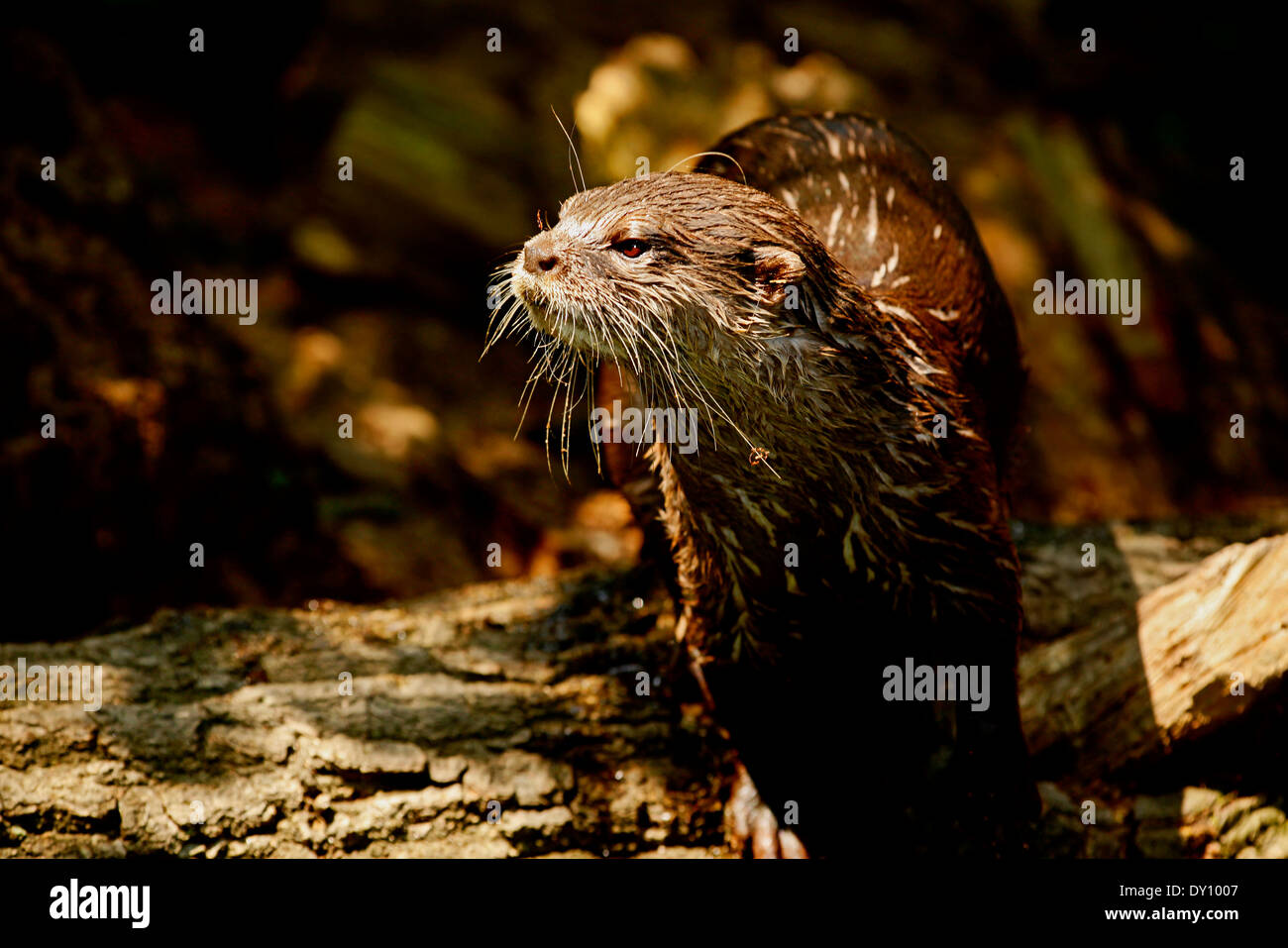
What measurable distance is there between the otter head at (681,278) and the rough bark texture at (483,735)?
1041 millimetres

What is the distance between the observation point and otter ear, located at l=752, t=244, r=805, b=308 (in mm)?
2354

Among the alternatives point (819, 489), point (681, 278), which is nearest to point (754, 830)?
point (819, 489)

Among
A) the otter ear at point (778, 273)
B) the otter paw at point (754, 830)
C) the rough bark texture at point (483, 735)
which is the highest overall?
the otter ear at point (778, 273)

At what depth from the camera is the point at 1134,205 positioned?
7055 mm

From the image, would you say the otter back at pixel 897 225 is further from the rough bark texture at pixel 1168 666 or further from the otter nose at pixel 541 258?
the otter nose at pixel 541 258

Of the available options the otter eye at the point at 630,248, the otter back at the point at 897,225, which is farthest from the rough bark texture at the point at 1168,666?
the otter eye at the point at 630,248

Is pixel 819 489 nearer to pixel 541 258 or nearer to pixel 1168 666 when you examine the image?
pixel 541 258

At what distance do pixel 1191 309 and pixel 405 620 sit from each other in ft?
17.6

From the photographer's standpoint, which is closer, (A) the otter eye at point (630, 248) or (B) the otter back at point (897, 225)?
(A) the otter eye at point (630, 248)

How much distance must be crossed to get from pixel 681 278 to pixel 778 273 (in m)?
0.20

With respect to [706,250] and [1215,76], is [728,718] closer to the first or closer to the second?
[706,250]

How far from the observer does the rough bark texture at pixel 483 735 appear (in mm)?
2586

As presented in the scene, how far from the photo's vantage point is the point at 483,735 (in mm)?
2844
